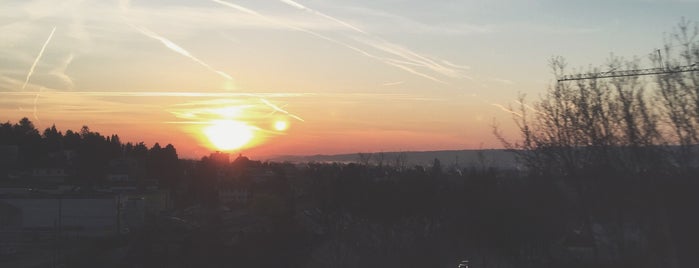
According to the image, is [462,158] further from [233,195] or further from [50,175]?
[50,175]

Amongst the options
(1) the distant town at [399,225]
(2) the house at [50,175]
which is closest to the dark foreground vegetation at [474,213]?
(1) the distant town at [399,225]

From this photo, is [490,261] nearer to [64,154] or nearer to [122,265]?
[122,265]

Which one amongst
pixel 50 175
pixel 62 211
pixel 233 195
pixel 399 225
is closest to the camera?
pixel 399 225

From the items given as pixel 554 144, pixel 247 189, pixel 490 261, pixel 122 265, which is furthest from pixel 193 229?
pixel 247 189

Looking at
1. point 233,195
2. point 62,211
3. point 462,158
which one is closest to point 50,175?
point 233,195

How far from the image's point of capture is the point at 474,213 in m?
18.3

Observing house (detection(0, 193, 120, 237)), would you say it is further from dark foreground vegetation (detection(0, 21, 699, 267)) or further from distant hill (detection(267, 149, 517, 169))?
distant hill (detection(267, 149, 517, 169))

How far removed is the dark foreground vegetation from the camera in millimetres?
6656

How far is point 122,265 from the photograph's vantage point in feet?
73.4

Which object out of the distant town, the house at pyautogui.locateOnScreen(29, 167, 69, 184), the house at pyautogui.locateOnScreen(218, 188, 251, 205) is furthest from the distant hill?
the house at pyautogui.locateOnScreen(29, 167, 69, 184)

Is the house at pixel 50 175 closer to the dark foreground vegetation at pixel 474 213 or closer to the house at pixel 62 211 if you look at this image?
the dark foreground vegetation at pixel 474 213

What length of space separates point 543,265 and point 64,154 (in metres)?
67.1

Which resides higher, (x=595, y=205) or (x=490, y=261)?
(x=595, y=205)

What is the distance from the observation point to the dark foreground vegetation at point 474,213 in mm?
6656
